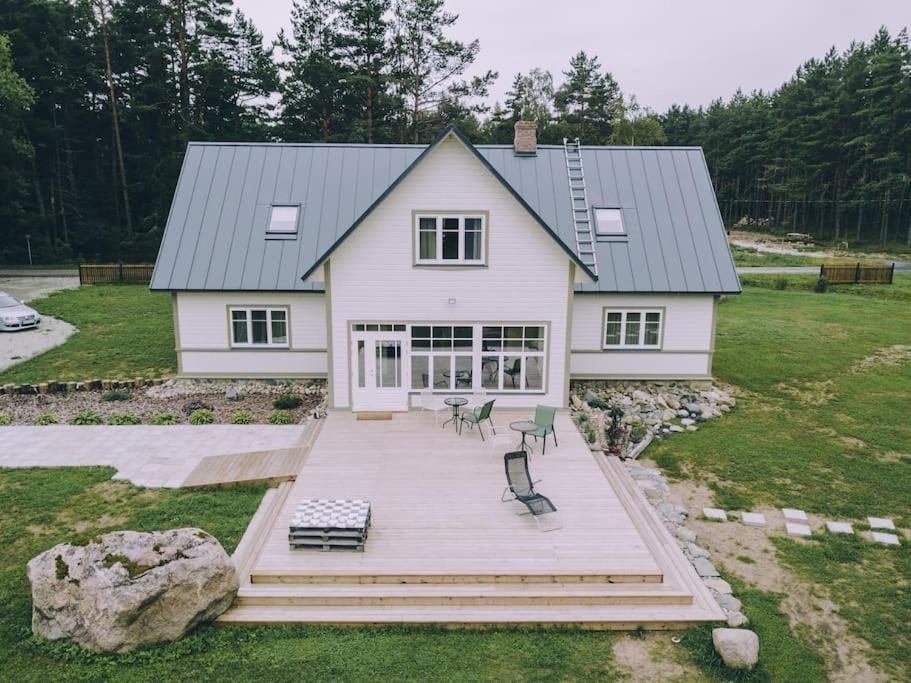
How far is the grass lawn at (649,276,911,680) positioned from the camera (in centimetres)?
1052

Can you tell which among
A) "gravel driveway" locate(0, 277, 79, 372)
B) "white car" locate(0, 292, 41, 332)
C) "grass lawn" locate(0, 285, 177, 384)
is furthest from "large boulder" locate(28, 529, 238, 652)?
"white car" locate(0, 292, 41, 332)

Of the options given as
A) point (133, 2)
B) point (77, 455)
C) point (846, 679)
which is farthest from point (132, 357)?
point (133, 2)

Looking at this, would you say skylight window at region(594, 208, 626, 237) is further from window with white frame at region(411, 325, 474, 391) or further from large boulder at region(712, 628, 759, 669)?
large boulder at region(712, 628, 759, 669)

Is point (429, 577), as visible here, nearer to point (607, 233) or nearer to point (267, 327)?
Result: point (267, 327)

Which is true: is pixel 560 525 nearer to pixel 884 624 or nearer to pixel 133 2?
pixel 884 624

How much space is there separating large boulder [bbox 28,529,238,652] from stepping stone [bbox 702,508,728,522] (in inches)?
361

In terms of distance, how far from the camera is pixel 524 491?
464 inches

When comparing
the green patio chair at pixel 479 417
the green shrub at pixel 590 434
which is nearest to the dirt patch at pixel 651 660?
the green shrub at pixel 590 434

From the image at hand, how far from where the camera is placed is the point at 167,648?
28.1ft

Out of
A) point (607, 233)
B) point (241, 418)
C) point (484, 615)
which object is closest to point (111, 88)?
point (241, 418)

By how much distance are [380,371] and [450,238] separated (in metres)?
3.91

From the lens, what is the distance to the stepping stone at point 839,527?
1219cm

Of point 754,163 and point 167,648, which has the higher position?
point 754,163

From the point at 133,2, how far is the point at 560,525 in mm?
47251
